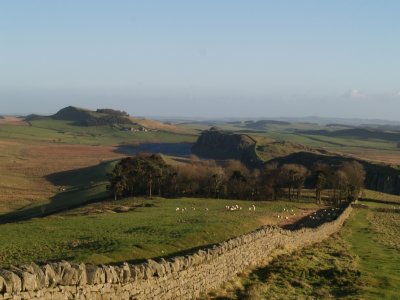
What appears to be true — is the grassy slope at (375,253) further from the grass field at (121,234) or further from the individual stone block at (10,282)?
the individual stone block at (10,282)

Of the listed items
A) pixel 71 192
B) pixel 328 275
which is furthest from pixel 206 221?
pixel 71 192

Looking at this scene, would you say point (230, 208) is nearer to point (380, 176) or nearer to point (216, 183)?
point (216, 183)

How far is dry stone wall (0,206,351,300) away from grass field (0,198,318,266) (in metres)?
6.71

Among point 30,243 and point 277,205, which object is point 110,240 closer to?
point 30,243

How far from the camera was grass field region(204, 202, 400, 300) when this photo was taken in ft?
71.1

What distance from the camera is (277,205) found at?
71.5 metres

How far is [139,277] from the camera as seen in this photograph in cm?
1521

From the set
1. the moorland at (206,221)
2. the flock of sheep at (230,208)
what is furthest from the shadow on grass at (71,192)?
the flock of sheep at (230,208)

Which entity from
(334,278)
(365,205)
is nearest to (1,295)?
(334,278)

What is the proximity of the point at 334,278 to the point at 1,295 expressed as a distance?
61.6 feet

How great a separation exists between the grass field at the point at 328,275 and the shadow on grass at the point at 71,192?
45106mm

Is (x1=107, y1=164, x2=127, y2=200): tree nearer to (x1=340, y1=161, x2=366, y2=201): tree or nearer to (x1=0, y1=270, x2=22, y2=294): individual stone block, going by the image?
(x1=340, y1=161, x2=366, y2=201): tree

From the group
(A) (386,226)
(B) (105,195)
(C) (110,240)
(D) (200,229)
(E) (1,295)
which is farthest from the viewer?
(B) (105,195)

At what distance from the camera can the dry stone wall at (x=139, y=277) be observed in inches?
438
